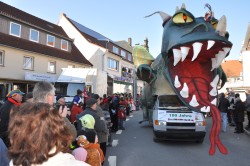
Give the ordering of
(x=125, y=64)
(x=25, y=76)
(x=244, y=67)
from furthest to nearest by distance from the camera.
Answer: (x=125, y=64) < (x=244, y=67) < (x=25, y=76)

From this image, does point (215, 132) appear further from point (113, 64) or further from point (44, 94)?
point (113, 64)

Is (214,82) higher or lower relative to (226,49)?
lower

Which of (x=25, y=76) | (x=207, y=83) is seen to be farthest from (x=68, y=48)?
(x=207, y=83)

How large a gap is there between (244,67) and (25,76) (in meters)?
26.7

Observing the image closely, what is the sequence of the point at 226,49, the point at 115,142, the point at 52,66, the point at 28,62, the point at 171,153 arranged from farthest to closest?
the point at 52,66, the point at 28,62, the point at 115,142, the point at 171,153, the point at 226,49

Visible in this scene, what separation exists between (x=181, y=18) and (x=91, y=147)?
2.15m

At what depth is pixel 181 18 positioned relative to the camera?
3748 millimetres

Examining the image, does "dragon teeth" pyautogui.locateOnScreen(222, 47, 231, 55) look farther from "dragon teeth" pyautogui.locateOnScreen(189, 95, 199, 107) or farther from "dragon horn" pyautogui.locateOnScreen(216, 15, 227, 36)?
"dragon teeth" pyautogui.locateOnScreen(189, 95, 199, 107)

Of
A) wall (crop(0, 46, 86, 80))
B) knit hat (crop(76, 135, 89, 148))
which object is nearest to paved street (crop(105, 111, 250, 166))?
knit hat (crop(76, 135, 89, 148))

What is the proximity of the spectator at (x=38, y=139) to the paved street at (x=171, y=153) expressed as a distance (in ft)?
17.3

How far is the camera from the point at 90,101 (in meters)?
5.29

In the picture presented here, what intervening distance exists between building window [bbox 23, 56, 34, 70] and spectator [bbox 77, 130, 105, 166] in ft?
65.6

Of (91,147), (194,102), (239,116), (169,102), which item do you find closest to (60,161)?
(91,147)

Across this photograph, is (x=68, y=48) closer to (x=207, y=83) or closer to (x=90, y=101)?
(x=90, y=101)
